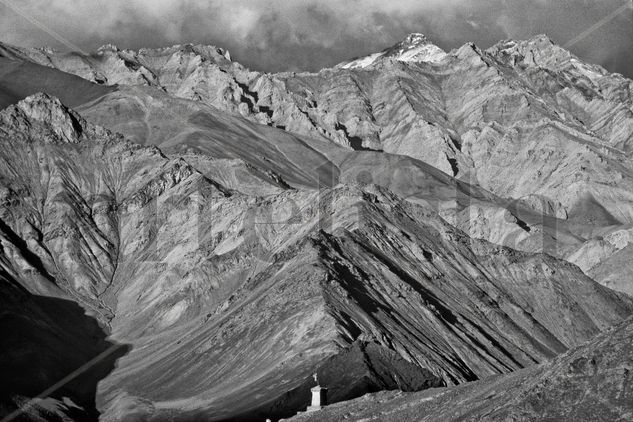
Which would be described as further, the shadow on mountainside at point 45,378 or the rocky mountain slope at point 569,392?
the shadow on mountainside at point 45,378

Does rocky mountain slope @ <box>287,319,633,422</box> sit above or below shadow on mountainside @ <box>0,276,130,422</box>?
below

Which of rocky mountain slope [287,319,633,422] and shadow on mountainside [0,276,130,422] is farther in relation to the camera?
shadow on mountainside [0,276,130,422]

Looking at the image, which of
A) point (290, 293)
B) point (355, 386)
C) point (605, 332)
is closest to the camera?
point (605, 332)

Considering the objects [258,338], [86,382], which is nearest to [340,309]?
[258,338]

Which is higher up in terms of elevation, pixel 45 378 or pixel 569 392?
pixel 45 378

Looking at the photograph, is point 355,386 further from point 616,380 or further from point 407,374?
point 616,380

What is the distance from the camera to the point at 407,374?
125000 mm

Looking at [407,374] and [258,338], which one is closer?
[407,374]

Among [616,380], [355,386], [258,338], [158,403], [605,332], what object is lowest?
[616,380]

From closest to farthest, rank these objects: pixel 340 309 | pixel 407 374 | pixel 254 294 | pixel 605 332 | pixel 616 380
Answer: pixel 616 380 < pixel 605 332 < pixel 407 374 < pixel 340 309 < pixel 254 294

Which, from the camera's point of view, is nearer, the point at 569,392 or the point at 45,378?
the point at 569,392

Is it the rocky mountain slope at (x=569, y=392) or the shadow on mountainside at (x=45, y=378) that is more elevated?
the shadow on mountainside at (x=45, y=378)

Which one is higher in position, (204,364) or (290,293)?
(290,293)

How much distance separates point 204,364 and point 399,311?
121 ft
